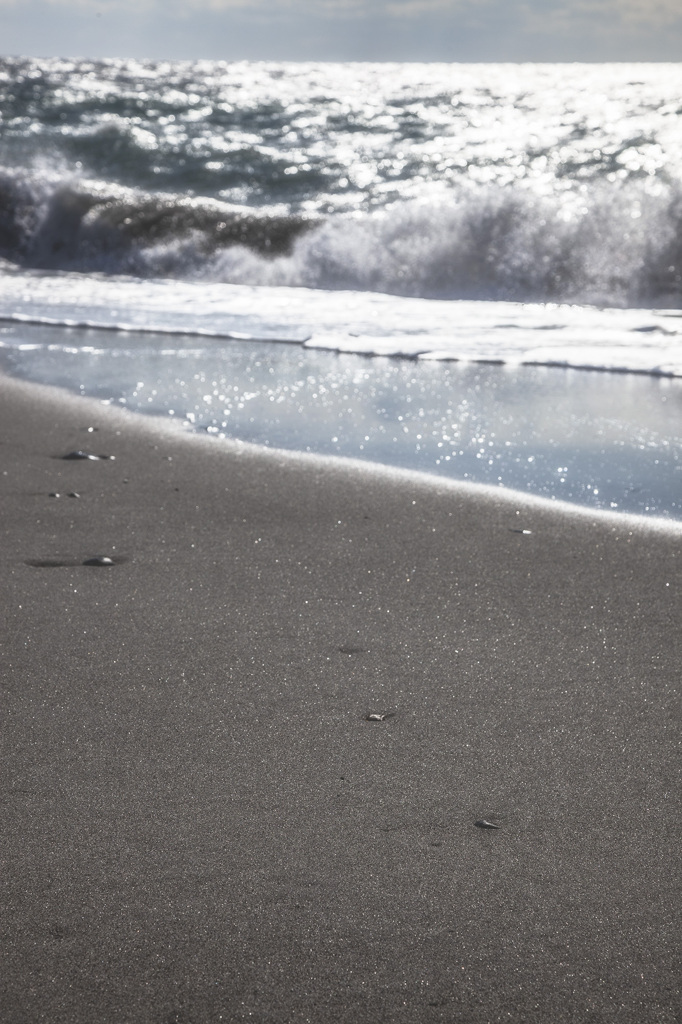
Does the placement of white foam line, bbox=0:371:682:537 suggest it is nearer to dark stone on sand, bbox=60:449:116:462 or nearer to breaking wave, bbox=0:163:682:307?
dark stone on sand, bbox=60:449:116:462

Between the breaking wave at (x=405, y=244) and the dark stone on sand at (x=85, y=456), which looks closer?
the dark stone on sand at (x=85, y=456)

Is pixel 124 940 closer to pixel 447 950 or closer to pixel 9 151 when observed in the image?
pixel 447 950

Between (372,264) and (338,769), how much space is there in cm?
761

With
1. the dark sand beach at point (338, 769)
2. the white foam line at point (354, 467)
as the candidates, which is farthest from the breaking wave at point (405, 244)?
the dark sand beach at point (338, 769)

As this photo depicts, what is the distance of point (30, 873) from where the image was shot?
1.43 meters

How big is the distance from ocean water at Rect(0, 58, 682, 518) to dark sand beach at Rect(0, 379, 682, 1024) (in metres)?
0.85

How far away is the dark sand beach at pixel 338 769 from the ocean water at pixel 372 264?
0.85 metres

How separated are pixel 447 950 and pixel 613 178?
10.2m

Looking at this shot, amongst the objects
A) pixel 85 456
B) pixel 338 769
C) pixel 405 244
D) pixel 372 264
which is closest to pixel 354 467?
pixel 85 456

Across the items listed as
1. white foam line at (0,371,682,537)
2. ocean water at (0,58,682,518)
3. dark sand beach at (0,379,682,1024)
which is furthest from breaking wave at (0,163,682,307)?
dark sand beach at (0,379,682,1024)

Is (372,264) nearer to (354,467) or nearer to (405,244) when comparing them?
(405,244)

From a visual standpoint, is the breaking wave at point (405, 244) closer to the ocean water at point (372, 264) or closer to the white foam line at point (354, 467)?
the ocean water at point (372, 264)

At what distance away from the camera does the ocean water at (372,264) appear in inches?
163

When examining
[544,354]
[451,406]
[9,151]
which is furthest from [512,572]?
[9,151]
